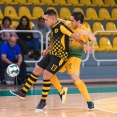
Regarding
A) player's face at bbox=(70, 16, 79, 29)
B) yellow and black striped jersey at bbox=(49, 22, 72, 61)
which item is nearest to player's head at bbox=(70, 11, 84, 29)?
player's face at bbox=(70, 16, 79, 29)

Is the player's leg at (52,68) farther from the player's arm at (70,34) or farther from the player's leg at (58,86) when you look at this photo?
the player's arm at (70,34)

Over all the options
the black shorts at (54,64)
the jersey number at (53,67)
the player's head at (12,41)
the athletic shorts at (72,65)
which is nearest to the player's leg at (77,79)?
the athletic shorts at (72,65)

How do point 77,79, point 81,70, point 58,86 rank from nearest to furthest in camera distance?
point 77,79
point 58,86
point 81,70

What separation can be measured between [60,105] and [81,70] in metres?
4.72

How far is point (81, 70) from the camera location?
493 inches

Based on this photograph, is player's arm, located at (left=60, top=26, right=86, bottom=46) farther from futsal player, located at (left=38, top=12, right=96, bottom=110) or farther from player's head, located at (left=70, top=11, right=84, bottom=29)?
player's head, located at (left=70, top=11, right=84, bottom=29)

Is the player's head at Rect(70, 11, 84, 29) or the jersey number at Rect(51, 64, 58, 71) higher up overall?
the player's head at Rect(70, 11, 84, 29)

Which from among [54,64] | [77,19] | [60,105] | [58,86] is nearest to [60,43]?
[54,64]

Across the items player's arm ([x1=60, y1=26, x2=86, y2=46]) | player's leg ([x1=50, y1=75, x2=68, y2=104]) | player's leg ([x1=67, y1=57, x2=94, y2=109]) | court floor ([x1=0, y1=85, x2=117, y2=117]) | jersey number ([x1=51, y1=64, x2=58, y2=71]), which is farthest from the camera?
player's leg ([x1=50, y1=75, x2=68, y2=104])

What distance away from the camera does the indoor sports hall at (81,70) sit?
7.31m

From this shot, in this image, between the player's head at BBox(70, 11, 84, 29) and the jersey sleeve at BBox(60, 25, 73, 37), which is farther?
the player's head at BBox(70, 11, 84, 29)

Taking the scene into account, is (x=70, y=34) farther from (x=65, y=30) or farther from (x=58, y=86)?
(x=58, y=86)

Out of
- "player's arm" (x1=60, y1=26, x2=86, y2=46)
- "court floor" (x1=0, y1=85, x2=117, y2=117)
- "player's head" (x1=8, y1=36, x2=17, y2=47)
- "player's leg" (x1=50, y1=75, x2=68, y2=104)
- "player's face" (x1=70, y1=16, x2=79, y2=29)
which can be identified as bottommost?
"court floor" (x1=0, y1=85, x2=117, y2=117)

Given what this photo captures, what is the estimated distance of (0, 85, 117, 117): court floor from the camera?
22.6 feet
